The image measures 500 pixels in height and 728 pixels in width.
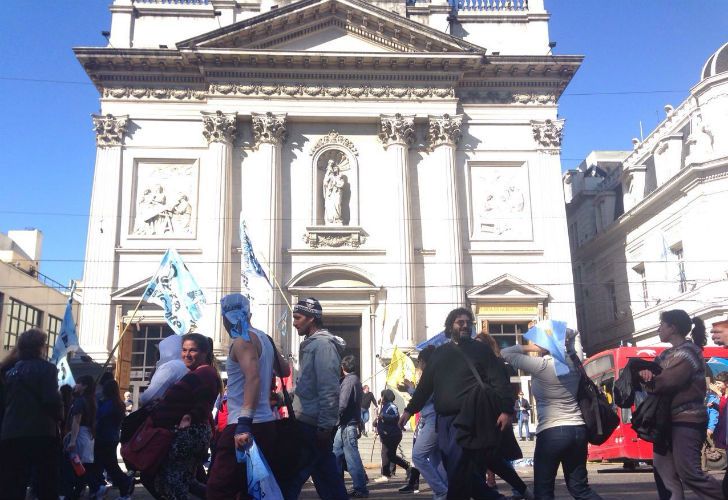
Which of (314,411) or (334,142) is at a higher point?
(334,142)

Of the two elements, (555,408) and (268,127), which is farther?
(268,127)

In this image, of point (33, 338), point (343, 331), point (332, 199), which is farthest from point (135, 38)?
point (33, 338)

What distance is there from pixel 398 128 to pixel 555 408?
69.0 ft

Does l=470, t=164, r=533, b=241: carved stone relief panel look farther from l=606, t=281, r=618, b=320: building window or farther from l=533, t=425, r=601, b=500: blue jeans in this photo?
l=533, t=425, r=601, b=500: blue jeans

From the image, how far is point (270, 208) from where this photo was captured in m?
25.4

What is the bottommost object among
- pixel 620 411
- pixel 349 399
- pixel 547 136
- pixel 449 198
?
pixel 620 411

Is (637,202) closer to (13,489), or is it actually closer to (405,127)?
(405,127)

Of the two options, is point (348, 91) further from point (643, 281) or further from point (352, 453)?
point (352, 453)

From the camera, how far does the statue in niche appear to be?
26.2m

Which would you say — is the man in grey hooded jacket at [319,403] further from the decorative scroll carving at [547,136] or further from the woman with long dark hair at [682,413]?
the decorative scroll carving at [547,136]

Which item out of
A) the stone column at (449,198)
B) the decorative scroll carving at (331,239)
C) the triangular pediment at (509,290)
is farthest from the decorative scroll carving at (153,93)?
the triangular pediment at (509,290)

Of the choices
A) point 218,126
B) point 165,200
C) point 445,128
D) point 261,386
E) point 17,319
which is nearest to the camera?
point 261,386

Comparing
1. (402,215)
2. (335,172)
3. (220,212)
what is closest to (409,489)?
(402,215)

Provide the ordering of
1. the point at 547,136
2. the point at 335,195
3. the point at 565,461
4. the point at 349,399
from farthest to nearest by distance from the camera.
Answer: the point at 547,136, the point at 335,195, the point at 349,399, the point at 565,461
